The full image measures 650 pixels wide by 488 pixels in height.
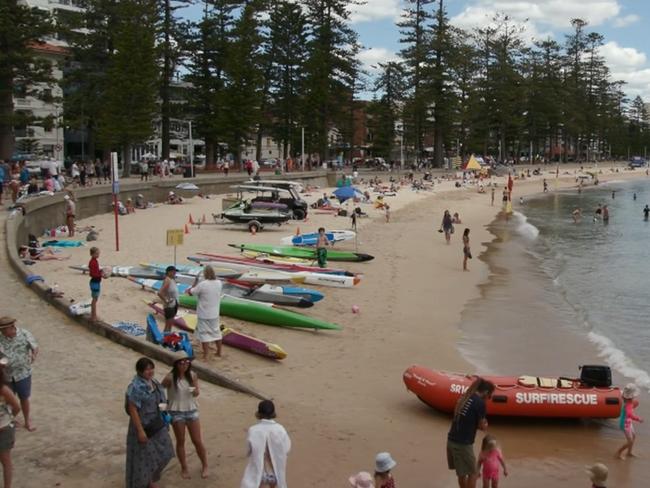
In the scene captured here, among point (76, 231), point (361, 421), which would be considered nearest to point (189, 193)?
point (76, 231)

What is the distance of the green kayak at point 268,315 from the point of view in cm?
1349

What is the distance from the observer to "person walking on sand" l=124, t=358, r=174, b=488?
6.09m

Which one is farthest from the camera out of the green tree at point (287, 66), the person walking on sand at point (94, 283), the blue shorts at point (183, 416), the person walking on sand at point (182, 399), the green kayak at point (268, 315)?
the green tree at point (287, 66)

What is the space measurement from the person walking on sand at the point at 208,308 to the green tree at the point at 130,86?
28.9 m

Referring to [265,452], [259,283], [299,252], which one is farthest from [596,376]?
[299,252]

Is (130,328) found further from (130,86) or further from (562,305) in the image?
(130,86)

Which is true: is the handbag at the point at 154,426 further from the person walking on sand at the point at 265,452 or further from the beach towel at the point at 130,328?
the beach towel at the point at 130,328

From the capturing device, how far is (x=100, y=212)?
30.7 m

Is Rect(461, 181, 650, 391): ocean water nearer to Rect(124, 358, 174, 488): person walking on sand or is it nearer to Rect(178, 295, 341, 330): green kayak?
Rect(178, 295, 341, 330): green kayak

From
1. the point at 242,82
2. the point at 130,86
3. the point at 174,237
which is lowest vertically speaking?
the point at 174,237

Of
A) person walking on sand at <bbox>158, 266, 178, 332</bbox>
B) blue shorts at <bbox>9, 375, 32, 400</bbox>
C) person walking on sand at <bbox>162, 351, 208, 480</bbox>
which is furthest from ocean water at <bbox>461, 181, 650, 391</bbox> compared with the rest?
blue shorts at <bbox>9, 375, 32, 400</bbox>

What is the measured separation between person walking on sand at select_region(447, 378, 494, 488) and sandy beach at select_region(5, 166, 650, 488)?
88 centimetres

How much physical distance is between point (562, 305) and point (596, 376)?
9.09 meters

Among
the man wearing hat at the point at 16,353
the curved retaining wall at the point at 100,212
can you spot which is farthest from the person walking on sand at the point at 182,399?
the curved retaining wall at the point at 100,212
